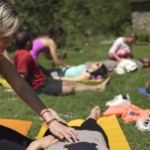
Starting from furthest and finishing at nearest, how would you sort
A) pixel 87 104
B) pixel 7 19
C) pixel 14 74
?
pixel 87 104, pixel 14 74, pixel 7 19

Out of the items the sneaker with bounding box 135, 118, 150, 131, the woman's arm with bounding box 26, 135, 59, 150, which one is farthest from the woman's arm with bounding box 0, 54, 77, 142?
the sneaker with bounding box 135, 118, 150, 131

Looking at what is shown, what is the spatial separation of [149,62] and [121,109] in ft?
14.1

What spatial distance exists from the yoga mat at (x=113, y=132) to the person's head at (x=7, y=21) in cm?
161

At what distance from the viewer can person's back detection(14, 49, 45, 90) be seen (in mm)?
5770

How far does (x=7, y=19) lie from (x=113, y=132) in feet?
6.66

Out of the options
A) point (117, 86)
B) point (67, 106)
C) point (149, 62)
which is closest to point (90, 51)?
point (149, 62)

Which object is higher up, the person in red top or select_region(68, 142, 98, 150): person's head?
select_region(68, 142, 98, 150): person's head

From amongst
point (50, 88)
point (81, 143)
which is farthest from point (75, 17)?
point (81, 143)

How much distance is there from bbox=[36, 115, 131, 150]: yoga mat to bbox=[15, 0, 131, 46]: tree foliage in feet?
36.7

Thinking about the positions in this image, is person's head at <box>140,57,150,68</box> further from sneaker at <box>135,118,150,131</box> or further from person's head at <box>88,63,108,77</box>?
sneaker at <box>135,118,150,131</box>

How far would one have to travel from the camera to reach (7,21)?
2.27m

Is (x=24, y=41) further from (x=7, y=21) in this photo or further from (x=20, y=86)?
(x=7, y=21)

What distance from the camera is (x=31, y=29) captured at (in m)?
15.7

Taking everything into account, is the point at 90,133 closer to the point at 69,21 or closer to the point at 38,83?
the point at 38,83
